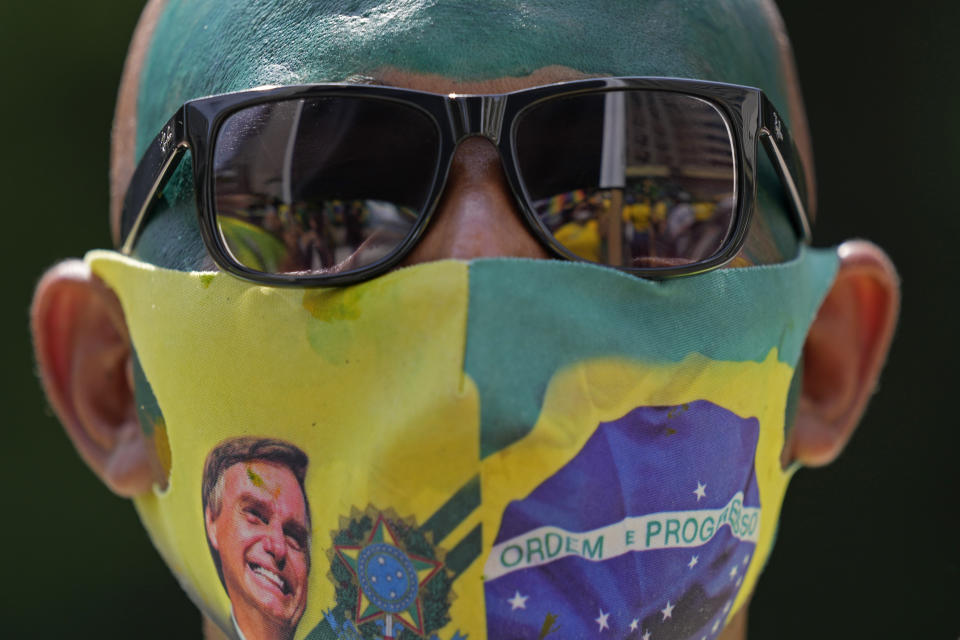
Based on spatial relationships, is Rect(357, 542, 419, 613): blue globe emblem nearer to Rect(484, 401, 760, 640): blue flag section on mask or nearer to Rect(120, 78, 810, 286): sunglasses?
Rect(484, 401, 760, 640): blue flag section on mask

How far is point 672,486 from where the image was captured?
131 centimetres

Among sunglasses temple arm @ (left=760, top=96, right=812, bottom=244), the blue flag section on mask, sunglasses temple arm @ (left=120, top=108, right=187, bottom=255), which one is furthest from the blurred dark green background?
the blue flag section on mask

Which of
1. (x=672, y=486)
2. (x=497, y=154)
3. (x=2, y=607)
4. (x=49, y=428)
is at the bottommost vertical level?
(x=2, y=607)

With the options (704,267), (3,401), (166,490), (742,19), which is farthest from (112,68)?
(704,267)

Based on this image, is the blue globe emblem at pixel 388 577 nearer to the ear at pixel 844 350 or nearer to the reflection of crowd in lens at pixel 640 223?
the reflection of crowd in lens at pixel 640 223

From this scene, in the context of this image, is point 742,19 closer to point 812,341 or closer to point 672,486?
point 812,341

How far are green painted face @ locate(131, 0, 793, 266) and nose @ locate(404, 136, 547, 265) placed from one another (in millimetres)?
120

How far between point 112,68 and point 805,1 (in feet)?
7.08

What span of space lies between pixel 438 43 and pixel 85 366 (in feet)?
2.81

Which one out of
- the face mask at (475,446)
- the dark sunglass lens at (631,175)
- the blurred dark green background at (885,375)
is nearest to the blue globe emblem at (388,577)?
the face mask at (475,446)

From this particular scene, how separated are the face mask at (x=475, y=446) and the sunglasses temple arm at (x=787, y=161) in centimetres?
17

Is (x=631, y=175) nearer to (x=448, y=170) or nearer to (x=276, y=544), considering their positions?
(x=448, y=170)

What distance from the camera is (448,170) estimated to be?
129 centimetres

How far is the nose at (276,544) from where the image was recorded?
132 centimetres
